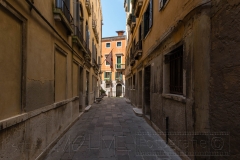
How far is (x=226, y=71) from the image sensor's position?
2551 millimetres

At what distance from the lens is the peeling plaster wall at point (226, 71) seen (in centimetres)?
236

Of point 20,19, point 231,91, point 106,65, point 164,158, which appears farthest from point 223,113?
point 106,65

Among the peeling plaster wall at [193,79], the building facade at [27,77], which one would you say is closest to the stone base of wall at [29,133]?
the building facade at [27,77]

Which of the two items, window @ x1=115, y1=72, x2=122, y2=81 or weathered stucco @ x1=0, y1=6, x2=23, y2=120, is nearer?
weathered stucco @ x1=0, y1=6, x2=23, y2=120

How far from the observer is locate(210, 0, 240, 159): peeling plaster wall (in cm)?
236

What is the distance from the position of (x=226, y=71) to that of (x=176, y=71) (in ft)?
7.11

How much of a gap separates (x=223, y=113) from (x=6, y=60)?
363 centimetres

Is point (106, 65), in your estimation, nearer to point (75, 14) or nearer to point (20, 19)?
point (75, 14)

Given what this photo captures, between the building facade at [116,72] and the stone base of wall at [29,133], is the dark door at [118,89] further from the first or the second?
the stone base of wall at [29,133]

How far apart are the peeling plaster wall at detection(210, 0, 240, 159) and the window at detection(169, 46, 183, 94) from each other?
59.7 inches

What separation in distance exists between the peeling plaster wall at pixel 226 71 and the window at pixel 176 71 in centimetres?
152

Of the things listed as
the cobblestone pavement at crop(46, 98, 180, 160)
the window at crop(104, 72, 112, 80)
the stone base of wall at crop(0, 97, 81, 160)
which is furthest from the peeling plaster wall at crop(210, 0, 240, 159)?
the window at crop(104, 72, 112, 80)

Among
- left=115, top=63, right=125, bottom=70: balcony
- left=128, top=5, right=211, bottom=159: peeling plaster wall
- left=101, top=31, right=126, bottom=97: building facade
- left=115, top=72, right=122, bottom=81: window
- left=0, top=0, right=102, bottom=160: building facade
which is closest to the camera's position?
left=0, top=0, right=102, bottom=160: building facade

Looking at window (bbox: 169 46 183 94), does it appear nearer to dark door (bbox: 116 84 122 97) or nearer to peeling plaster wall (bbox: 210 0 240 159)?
peeling plaster wall (bbox: 210 0 240 159)
